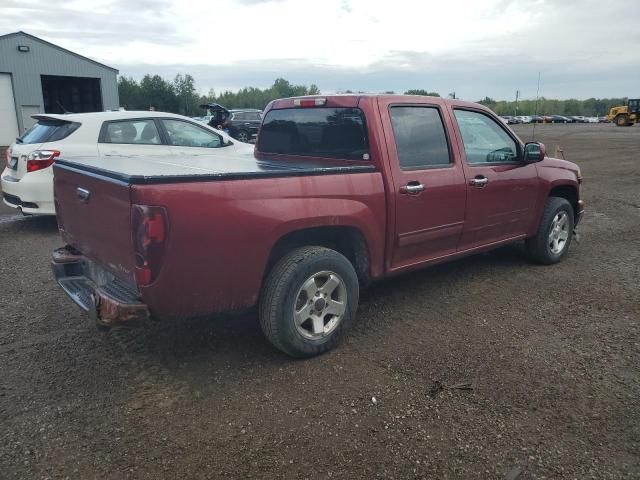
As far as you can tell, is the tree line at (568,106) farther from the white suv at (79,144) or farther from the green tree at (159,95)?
the white suv at (79,144)

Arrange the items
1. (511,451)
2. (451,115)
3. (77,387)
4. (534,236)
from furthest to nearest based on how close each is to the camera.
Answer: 1. (534,236)
2. (451,115)
3. (77,387)
4. (511,451)

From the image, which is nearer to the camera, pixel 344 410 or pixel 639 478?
pixel 639 478

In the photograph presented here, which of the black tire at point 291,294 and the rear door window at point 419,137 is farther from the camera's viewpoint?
the rear door window at point 419,137

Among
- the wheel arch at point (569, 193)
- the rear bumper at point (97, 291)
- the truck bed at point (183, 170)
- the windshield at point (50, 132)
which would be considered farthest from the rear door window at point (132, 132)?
the wheel arch at point (569, 193)

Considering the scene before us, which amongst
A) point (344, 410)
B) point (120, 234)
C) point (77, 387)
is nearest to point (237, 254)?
point (120, 234)

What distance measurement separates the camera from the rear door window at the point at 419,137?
4.21m

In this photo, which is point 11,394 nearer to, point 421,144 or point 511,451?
point 511,451

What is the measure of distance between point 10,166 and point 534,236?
6.79 metres

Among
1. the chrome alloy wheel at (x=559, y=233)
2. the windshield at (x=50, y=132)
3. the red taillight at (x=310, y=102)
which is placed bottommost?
the chrome alloy wheel at (x=559, y=233)

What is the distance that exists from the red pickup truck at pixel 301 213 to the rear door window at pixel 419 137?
0.01 meters

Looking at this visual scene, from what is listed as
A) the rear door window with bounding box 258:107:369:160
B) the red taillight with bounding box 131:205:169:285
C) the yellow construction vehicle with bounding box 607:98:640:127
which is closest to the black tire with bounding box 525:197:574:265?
the rear door window with bounding box 258:107:369:160

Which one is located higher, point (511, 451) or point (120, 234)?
point (120, 234)

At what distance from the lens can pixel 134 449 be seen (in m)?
2.78

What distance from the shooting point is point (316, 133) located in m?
4.55
